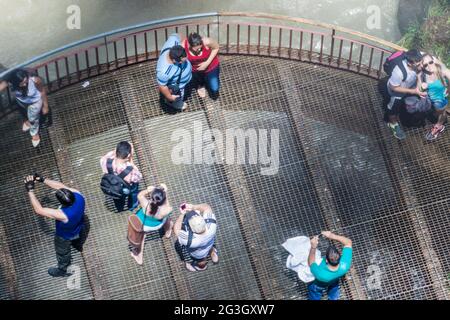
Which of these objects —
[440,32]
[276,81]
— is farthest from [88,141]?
[440,32]

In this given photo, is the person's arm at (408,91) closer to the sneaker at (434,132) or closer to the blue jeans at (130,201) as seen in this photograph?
the sneaker at (434,132)

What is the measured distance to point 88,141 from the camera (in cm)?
1372

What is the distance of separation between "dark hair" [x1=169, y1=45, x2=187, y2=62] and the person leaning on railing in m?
2.56

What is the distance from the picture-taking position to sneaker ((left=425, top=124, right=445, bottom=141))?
1385 centimetres

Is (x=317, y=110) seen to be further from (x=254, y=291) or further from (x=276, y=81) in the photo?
(x=254, y=291)

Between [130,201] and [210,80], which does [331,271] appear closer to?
[130,201]

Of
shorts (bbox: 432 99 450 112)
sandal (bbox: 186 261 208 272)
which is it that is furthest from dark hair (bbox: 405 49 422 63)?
sandal (bbox: 186 261 208 272)

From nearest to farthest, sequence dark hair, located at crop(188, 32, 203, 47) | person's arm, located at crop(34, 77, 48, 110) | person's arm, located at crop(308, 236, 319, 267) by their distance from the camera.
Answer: person's arm, located at crop(308, 236, 319, 267), dark hair, located at crop(188, 32, 203, 47), person's arm, located at crop(34, 77, 48, 110)

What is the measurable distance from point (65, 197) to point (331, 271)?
14.0 ft

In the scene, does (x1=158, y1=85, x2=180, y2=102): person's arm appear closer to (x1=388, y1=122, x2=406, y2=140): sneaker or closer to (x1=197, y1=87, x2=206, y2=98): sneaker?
(x1=197, y1=87, x2=206, y2=98): sneaker

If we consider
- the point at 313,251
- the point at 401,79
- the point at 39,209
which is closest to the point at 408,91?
the point at 401,79

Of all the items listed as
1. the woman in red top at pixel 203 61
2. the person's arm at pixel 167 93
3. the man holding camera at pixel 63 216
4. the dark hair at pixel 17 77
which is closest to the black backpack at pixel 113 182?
the man holding camera at pixel 63 216

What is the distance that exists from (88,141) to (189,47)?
2.63 meters

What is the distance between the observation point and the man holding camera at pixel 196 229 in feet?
37.7
